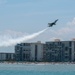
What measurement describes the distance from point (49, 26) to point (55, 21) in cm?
217

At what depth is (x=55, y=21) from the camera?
91.2 meters

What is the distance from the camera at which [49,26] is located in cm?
8956
